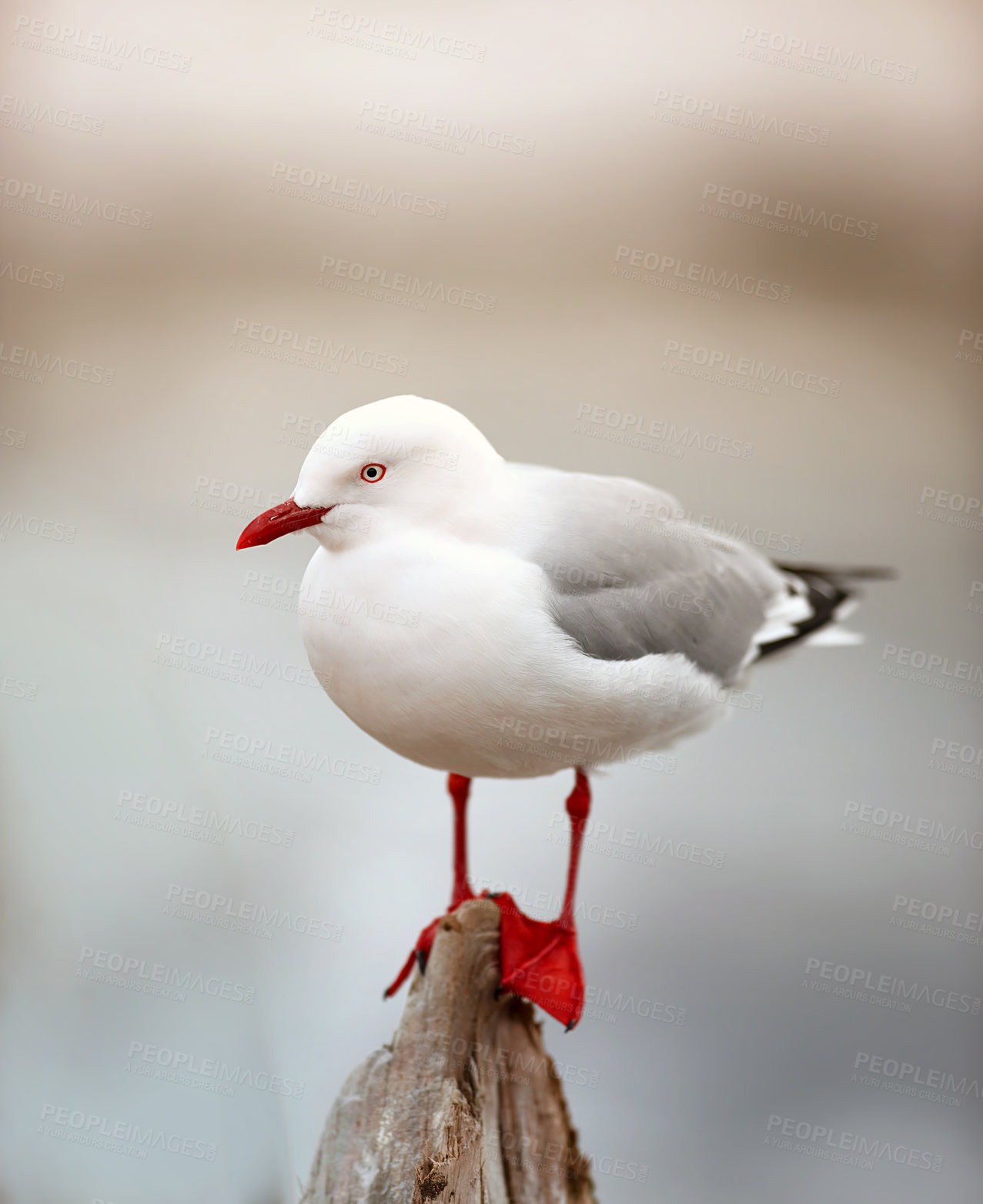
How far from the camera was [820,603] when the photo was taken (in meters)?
1.61

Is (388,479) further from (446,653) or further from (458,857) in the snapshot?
(458,857)

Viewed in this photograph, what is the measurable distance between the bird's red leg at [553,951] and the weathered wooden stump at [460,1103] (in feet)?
0.10

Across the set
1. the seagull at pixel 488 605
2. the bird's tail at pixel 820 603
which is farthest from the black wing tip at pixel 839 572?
the seagull at pixel 488 605

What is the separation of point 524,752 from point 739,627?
1.55ft

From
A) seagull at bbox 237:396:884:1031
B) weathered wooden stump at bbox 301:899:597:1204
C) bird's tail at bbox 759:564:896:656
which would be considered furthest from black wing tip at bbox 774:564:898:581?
weathered wooden stump at bbox 301:899:597:1204

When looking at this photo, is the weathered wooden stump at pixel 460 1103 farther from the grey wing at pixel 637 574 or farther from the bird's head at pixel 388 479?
the bird's head at pixel 388 479

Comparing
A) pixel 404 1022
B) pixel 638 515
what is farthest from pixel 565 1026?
pixel 638 515

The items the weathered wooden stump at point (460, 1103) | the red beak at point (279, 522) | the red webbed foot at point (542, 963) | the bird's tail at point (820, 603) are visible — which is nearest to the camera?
the red beak at point (279, 522)

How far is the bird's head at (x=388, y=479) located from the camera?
94cm

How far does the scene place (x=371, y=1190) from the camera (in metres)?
1.10

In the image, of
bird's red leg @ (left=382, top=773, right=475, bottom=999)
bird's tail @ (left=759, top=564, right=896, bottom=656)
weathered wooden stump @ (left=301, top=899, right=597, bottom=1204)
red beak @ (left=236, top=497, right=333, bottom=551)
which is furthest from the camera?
bird's tail @ (left=759, top=564, right=896, bottom=656)

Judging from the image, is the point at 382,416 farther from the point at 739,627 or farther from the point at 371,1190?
the point at 371,1190

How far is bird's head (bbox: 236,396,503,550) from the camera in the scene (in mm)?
941

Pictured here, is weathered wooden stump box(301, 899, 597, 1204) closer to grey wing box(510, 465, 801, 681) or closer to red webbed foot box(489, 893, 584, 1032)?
red webbed foot box(489, 893, 584, 1032)
